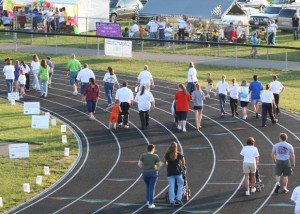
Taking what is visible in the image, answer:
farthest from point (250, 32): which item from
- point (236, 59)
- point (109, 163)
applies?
point (109, 163)

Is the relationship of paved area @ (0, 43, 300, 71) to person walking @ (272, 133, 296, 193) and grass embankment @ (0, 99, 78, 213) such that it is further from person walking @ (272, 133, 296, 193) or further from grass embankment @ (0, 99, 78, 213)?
person walking @ (272, 133, 296, 193)

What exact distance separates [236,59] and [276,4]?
16.8m

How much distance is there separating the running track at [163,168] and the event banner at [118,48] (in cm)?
1059

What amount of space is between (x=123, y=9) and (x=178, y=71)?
16.4m

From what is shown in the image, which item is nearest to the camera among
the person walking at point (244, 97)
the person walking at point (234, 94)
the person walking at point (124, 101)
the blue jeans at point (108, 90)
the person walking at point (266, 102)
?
the person walking at point (266, 102)

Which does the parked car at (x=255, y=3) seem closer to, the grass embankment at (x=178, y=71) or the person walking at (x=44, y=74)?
the grass embankment at (x=178, y=71)

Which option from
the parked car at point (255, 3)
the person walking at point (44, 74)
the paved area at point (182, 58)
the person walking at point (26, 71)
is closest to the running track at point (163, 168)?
the person walking at point (44, 74)

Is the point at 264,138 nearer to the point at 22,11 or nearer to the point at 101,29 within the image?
the point at 101,29

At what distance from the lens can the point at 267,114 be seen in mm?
33125

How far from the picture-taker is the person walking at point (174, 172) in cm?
2183

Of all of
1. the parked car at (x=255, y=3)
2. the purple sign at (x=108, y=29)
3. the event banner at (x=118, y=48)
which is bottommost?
the event banner at (x=118, y=48)

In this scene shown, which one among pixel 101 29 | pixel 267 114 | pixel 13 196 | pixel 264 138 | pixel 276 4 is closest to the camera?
pixel 13 196

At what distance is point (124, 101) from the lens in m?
31.2

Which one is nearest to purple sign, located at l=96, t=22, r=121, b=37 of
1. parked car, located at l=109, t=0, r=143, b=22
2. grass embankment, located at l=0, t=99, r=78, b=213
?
parked car, located at l=109, t=0, r=143, b=22
